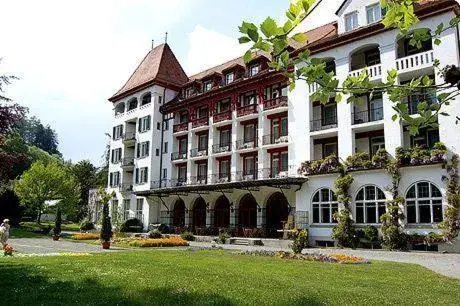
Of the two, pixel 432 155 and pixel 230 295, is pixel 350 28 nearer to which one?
pixel 432 155

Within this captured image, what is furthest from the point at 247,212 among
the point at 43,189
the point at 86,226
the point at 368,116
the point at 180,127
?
the point at 43,189

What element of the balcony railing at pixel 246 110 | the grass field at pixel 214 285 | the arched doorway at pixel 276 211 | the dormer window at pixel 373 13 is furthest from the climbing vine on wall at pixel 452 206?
the balcony railing at pixel 246 110

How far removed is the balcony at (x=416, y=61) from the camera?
25.7 m

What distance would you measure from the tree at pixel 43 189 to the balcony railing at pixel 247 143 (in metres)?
24.0

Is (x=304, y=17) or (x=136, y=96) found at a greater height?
(x=136, y=96)

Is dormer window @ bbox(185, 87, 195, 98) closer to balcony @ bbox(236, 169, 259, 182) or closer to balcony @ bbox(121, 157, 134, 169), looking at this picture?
balcony @ bbox(121, 157, 134, 169)

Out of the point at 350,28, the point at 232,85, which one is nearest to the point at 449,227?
the point at 350,28

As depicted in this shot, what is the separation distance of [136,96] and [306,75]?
46.5 metres

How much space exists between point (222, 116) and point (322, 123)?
442 inches

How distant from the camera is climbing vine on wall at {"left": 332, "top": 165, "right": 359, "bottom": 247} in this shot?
2647 centimetres

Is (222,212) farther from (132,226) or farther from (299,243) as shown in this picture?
(299,243)

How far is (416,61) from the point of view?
26078 mm

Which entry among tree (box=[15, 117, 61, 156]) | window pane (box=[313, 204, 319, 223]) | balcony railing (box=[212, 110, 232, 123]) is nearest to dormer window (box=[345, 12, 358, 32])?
window pane (box=[313, 204, 319, 223])

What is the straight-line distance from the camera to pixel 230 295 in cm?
879
